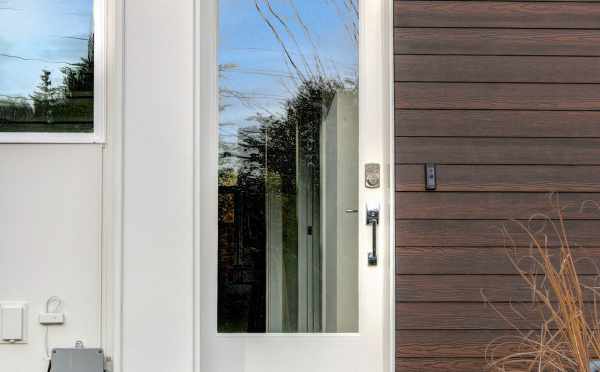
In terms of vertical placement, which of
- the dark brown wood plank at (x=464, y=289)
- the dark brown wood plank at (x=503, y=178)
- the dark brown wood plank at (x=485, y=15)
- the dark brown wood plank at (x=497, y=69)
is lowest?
the dark brown wood plank at (x=464, y=289)

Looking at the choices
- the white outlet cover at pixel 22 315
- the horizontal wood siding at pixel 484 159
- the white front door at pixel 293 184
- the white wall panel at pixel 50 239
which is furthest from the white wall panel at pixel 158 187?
the horizontal wood siding at pixel 484 159

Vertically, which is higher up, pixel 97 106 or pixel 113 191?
pixel 97 106

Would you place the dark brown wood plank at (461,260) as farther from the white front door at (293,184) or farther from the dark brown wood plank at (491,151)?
the dark brown wood plank at (491,151)

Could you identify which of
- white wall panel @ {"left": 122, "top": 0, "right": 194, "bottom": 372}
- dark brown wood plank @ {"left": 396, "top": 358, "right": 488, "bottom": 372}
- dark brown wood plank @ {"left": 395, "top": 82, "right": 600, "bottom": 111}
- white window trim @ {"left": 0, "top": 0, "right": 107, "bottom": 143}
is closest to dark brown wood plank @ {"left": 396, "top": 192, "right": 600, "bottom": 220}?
dark brown wood plank @ {"left": 395, "top": 82, "right": 600, "bottom": 111}

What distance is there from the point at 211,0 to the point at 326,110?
653 mm

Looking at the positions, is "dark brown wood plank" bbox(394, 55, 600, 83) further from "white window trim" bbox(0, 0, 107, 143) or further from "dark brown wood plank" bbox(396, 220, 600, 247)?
"white window trim" bbox(0, 0, 107, 143)

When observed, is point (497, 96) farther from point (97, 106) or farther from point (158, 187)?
point (97, 106)

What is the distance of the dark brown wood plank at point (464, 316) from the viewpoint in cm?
201

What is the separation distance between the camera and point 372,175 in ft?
6.93

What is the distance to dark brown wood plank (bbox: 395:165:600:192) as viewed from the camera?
2.02 metres

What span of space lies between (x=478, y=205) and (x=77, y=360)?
1694mm

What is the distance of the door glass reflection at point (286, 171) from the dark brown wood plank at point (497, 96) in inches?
10.1

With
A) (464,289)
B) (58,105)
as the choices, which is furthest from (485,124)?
(58,105)

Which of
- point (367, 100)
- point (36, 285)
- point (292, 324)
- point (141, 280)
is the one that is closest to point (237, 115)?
point (367, 100)
